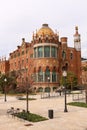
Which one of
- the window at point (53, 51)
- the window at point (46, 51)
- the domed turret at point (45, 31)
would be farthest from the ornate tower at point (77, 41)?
the window at point (46, 51)

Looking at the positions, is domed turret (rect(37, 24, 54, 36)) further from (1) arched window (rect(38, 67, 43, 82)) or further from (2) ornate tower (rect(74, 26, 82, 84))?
(1) arched window (rect(38, 67, 43, 82))

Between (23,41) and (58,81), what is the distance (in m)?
19.9

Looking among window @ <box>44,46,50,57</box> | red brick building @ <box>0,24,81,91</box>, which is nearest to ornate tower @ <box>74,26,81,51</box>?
red brick building @ <box>0,24,81,91</box>

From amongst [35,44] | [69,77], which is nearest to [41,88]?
[69,77]

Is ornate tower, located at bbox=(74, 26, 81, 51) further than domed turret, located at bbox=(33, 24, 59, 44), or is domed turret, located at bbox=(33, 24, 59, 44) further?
ornate tower, located at bbox=(74, 26, 81, 51)

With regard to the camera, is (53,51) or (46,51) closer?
(46,51)

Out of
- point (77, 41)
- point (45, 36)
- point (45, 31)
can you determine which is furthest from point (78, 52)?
point (45, 36)

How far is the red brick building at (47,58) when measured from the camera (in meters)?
62.4

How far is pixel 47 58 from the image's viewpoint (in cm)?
6241

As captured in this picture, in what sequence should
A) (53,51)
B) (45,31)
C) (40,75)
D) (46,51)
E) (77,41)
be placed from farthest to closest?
1. (77,41)
2. (45,31)
3. (53,51)
4. (40,75)
5. (46,51)

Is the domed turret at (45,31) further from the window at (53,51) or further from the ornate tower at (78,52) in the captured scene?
the ornate tower at (78,52)

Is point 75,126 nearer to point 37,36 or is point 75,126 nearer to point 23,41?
point 37,36

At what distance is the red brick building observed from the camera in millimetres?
62406

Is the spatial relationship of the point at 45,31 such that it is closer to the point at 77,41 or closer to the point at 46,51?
the point at 46,51
